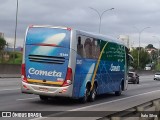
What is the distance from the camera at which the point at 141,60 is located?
140250 millimetres

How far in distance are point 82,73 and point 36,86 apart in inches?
83.1

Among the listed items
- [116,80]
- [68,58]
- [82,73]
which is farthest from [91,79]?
[116,80]

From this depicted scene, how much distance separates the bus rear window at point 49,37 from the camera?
17109 millimetres

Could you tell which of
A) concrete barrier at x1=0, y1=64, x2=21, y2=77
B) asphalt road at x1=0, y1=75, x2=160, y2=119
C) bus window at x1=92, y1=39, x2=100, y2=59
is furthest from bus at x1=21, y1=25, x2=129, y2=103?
concrete barrier at x1=0, y1=64, x2=21, y2=77

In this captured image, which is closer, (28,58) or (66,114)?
(66,114)

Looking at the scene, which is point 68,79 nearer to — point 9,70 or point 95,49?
point 95,49

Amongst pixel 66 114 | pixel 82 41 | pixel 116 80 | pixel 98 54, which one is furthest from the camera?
pixel 116 80

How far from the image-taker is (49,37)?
1723 centimetres

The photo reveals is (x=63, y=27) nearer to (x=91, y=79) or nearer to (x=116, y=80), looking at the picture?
(x=91, y=79)

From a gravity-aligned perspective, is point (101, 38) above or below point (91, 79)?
above

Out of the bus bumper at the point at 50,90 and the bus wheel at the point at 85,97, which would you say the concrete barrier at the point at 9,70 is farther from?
the bus bumper at the point at 50,90

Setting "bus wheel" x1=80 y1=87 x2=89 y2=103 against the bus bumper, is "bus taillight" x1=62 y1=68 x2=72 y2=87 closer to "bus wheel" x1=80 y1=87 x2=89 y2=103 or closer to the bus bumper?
the bus bumper

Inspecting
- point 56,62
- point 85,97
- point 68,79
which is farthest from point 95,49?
point 68,79

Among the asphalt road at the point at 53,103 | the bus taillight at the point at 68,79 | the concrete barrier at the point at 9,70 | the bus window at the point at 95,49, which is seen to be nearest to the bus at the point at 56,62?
the bus taillight at the point at 68,79
